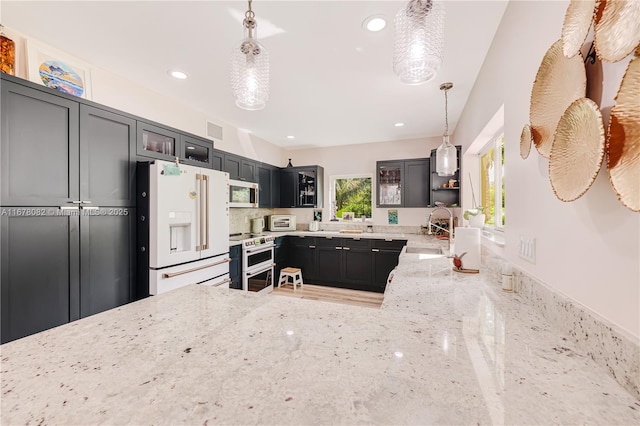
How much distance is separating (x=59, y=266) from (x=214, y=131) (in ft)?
7.83

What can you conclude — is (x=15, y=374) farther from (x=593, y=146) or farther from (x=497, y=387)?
(x=593, y=146)

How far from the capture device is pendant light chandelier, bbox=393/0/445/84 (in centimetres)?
104

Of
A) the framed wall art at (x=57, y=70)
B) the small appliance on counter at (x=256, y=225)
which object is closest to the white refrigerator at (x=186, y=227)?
the framed wall art at (x=57, y=70)

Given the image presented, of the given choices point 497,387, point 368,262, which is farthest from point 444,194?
point 497,387

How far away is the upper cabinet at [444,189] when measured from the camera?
374 cm

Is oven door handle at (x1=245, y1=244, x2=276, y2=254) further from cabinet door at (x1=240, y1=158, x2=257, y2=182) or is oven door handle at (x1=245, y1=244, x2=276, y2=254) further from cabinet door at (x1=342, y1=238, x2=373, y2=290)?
cabinet door at (x1=342, y1=238, x2=373, y2=290)

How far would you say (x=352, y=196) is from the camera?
5266 millimetres

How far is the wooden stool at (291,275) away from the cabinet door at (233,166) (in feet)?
5.52

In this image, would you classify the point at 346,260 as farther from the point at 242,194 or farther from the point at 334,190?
the point at 242,194

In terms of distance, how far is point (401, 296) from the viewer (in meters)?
1.35

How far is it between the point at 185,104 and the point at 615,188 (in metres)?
3.75

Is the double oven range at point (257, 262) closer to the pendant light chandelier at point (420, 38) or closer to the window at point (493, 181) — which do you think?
the window at point (493, 181)

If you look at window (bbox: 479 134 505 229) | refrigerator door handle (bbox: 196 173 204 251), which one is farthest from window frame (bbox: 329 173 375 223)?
refrigerator door handle (bbox: 196 173 204 251)

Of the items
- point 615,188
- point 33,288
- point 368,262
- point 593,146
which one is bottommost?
point 368,262
